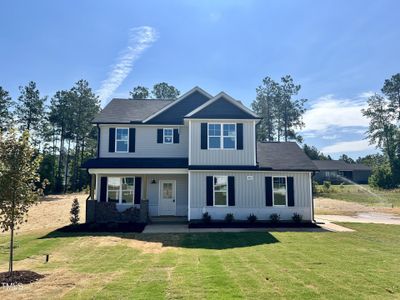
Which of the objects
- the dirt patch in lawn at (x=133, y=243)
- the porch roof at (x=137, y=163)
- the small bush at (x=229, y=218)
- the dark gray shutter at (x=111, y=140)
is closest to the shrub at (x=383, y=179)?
the small bush at (x=229, y=218)

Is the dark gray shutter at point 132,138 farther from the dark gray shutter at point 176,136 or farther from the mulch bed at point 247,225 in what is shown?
the mulch bed at point 247,225

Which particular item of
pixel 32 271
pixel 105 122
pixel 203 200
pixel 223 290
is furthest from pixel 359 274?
Answer: pixel 105 122

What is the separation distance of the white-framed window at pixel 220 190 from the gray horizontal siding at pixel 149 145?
12.3 feet

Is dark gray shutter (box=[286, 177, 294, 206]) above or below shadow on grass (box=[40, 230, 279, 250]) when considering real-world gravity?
above

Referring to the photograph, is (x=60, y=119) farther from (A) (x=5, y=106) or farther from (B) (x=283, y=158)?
(B) (x=283, y=158)

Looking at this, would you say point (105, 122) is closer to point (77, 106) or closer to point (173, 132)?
point (173, 132)

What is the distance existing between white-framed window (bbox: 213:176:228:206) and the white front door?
364 cm

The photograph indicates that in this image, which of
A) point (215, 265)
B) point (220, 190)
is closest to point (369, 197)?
point (220, 190)

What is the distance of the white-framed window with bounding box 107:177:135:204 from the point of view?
744 inches

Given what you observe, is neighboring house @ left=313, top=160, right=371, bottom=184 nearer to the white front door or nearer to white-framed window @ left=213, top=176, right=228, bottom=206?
the white front door

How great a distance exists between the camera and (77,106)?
144 feet

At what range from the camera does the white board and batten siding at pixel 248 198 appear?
1709cm

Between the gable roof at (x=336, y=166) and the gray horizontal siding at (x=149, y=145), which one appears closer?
the gray horizontal siding at (x=149, y=145)

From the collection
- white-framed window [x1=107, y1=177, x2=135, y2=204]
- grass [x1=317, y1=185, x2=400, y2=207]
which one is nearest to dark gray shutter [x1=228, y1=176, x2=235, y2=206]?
white-framed window [x1=107, y1=177, x2=135, y2=204]
